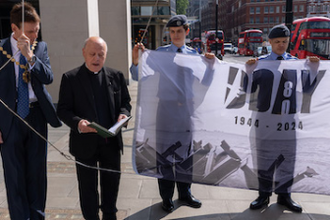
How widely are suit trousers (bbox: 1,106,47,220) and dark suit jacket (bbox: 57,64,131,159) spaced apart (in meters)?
0.28

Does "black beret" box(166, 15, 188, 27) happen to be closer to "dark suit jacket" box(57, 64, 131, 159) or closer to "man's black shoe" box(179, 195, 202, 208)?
"dark suit jacket" box(57, 64, 131, 159)

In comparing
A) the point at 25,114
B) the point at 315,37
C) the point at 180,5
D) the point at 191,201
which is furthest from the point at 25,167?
the point at 180,5

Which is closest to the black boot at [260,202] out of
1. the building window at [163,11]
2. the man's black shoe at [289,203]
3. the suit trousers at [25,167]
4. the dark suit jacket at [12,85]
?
the man's black shoe at [289,203]

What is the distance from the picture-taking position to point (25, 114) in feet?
9.34

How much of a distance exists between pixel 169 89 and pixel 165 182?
99 cm

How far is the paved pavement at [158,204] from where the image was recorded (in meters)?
3.43

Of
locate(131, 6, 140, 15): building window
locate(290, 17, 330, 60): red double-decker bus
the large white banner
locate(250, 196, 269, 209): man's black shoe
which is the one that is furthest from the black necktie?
locate(131, 6, 140, 15): building window

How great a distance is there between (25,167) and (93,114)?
796 mm

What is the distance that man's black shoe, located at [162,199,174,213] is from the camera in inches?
139

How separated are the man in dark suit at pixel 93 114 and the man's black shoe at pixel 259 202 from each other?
153cm

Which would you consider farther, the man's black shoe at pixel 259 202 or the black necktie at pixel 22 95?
the man's black shoe at pixel 259 202

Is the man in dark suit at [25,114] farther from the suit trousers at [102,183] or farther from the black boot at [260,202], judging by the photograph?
the black boot at [260,202]

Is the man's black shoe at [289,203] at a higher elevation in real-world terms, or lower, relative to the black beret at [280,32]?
lower

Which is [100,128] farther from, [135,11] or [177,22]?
[135,11]
